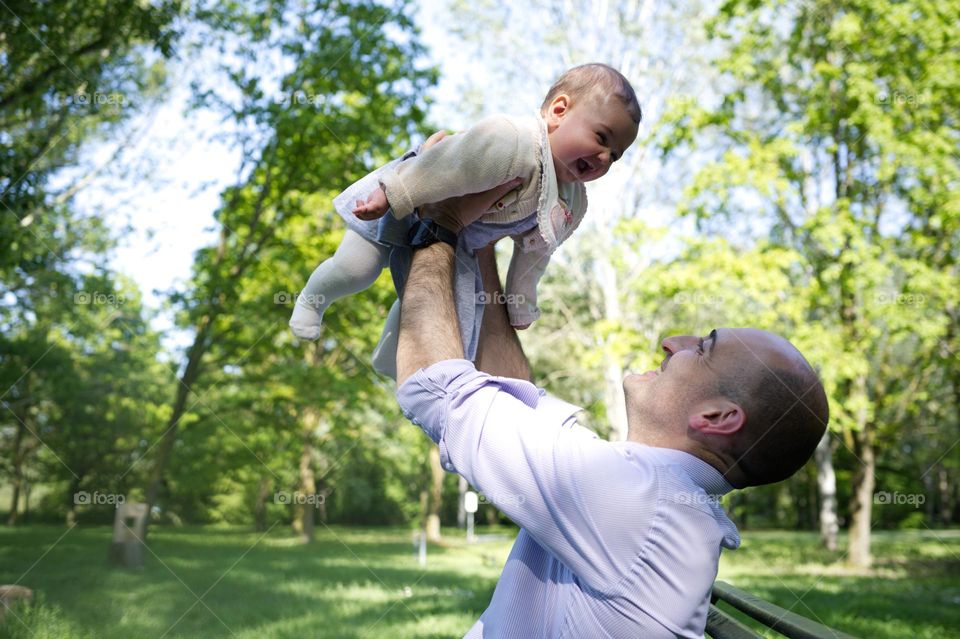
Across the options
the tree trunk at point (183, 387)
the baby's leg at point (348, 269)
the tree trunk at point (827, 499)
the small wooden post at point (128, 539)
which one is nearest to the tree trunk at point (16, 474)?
the small wooden post at point (128, 539)

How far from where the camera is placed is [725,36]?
36.7 feet

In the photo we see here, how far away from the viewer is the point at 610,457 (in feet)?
3.99

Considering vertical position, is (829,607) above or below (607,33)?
below

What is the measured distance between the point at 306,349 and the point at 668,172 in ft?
26.6

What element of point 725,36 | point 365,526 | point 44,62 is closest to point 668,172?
point 725,36

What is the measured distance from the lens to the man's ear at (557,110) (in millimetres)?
1680

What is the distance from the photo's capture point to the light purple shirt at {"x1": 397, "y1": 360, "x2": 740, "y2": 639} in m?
1.17

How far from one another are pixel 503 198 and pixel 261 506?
74.3ft

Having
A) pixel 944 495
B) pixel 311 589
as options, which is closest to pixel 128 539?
pixel 311 589

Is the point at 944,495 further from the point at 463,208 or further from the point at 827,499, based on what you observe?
the point at 463,208

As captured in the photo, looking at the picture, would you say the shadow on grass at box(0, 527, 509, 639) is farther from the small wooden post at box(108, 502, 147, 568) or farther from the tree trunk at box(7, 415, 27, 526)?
the tree trunk at box(7, 415, 27, 526)

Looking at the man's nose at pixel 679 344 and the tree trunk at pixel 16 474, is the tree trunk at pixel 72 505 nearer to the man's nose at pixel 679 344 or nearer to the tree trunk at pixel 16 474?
the tree trunk at pixel 16 474

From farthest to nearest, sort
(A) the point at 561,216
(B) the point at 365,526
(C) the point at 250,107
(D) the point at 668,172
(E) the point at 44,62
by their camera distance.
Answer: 1. (B) the point at 365,526
2. (D) the point at 668,172
3. (C) the point at 250,107
4. (E) the point at 44,62
5. (A) the point at 561,216

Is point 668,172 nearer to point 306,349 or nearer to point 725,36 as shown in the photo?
point 725,36
